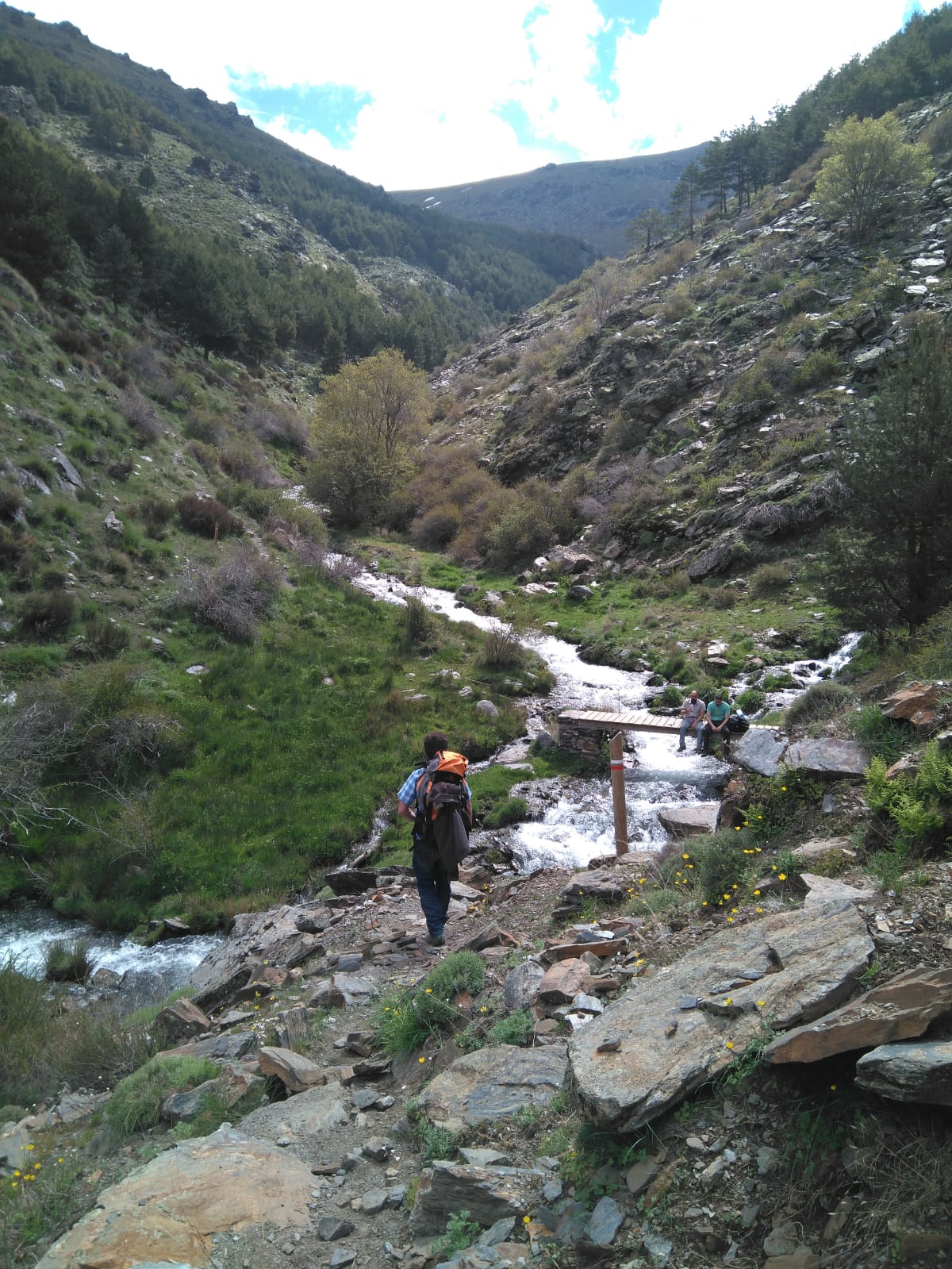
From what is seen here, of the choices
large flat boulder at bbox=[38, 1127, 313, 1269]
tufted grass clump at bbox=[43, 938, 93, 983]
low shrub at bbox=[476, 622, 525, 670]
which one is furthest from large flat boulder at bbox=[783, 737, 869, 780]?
low shrub at bbox=[476, 622, 525, 670]

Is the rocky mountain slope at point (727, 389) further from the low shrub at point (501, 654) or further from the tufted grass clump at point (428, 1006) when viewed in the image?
the tufted grass clump at point (428, 1006)

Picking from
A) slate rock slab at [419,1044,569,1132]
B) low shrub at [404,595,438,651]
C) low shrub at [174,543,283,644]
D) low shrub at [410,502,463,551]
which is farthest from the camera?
low shrub at [410,502,463,551]

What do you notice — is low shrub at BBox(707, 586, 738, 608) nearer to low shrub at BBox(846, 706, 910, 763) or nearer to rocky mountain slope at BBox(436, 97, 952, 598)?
rocky mountain slope at BBox(436, 97, 952, 598)

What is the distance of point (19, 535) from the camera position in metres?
16.1

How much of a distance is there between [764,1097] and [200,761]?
1239cm

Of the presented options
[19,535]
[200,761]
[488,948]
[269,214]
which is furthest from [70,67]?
[488,948]

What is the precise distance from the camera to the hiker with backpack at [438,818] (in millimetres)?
6531

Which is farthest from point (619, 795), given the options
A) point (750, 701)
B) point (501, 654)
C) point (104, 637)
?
point (104, 637)

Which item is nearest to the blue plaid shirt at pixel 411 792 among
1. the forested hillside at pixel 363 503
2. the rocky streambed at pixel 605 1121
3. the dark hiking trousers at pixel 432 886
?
the dark hiking trousers at pixel 432 886

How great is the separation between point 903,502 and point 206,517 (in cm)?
1928

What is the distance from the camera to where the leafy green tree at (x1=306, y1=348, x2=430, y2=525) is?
35.4 metres

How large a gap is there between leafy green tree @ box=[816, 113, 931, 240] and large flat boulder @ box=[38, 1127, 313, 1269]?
4468 cm

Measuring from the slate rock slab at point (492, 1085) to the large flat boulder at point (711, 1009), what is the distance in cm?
44

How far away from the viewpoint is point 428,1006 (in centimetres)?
541
